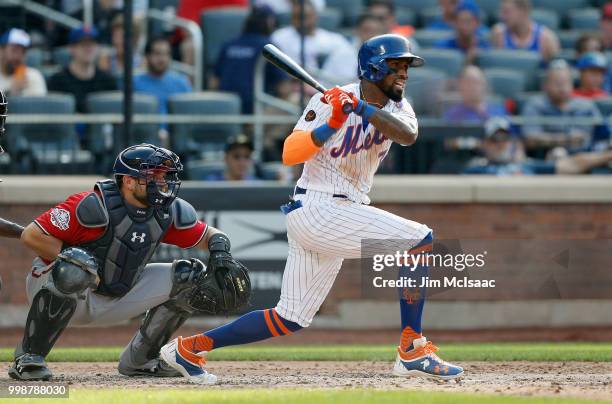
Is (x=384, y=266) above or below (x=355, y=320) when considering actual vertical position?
above

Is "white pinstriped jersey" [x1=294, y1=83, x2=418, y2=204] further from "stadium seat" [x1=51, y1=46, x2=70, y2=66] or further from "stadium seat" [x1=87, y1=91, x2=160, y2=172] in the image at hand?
"stadium seat" [x1=51, y1=46, x2=70, y2=66]

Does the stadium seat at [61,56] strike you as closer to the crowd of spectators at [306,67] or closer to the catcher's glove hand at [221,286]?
the crowd of spectators at [306,67]

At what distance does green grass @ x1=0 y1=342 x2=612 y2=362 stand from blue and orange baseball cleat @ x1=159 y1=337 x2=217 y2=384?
1.69m

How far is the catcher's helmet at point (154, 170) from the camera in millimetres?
6094

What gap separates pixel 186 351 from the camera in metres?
6.14

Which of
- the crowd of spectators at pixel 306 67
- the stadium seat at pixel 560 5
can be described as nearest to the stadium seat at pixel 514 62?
the crowd of spectators at pixel 306 67

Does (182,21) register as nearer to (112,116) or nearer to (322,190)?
(112,116)

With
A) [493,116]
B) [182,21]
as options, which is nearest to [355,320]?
[493,116]

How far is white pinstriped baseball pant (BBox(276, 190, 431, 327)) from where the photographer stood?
6.02m

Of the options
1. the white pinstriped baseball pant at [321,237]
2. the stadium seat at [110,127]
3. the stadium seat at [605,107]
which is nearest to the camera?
the white pinstriped baseball pant at [321,237]

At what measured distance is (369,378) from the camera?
21.2 ft

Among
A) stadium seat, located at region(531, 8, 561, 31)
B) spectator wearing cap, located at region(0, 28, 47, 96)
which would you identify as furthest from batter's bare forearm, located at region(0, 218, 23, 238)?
stadium seat, located at region(531, 8, 561, 31)

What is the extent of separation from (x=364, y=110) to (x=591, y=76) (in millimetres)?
6213

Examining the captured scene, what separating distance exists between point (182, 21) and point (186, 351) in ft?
19.9
